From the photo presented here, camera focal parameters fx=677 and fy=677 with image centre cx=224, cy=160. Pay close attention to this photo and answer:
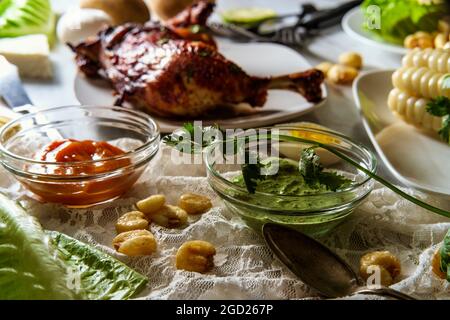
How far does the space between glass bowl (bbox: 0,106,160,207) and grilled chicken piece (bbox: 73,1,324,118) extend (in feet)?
0.57

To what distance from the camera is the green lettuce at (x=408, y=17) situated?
7.72 feet

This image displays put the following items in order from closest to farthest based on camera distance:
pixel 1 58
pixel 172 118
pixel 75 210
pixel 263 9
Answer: pixel 75 210 < pixel 172 118 < pixel 1 58 < pixel 263 9

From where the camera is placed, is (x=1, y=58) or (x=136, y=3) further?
(x=136, y=3)

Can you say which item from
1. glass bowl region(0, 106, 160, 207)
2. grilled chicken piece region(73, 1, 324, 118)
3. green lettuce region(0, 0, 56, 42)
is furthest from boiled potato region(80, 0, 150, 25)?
glass bowl region(0, 106, 160, 207)

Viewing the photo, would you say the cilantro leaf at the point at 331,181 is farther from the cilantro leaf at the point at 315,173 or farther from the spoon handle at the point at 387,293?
the spoon handle at the point at 387,293

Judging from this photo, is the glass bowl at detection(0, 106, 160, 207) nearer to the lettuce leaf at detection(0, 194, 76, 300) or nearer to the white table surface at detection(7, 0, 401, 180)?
the lettuce leaf at detection(0, 194, 76, 300)

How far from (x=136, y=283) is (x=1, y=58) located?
1.24 m

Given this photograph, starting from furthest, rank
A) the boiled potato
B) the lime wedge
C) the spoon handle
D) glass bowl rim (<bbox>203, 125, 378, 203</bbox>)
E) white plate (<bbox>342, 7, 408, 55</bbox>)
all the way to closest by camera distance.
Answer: the lime wedge, the boiled potato, white plate (<bbox>342, 7, 408, 55</bbox>), glass bowl rim (<bbox>203, 125, 378, 203</bbox>), the spoon handle

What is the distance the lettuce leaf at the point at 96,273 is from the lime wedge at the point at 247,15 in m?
1.68

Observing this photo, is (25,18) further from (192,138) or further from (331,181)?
(331,181)

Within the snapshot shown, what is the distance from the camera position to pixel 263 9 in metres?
2.82

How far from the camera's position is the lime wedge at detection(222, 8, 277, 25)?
2.67 meters
